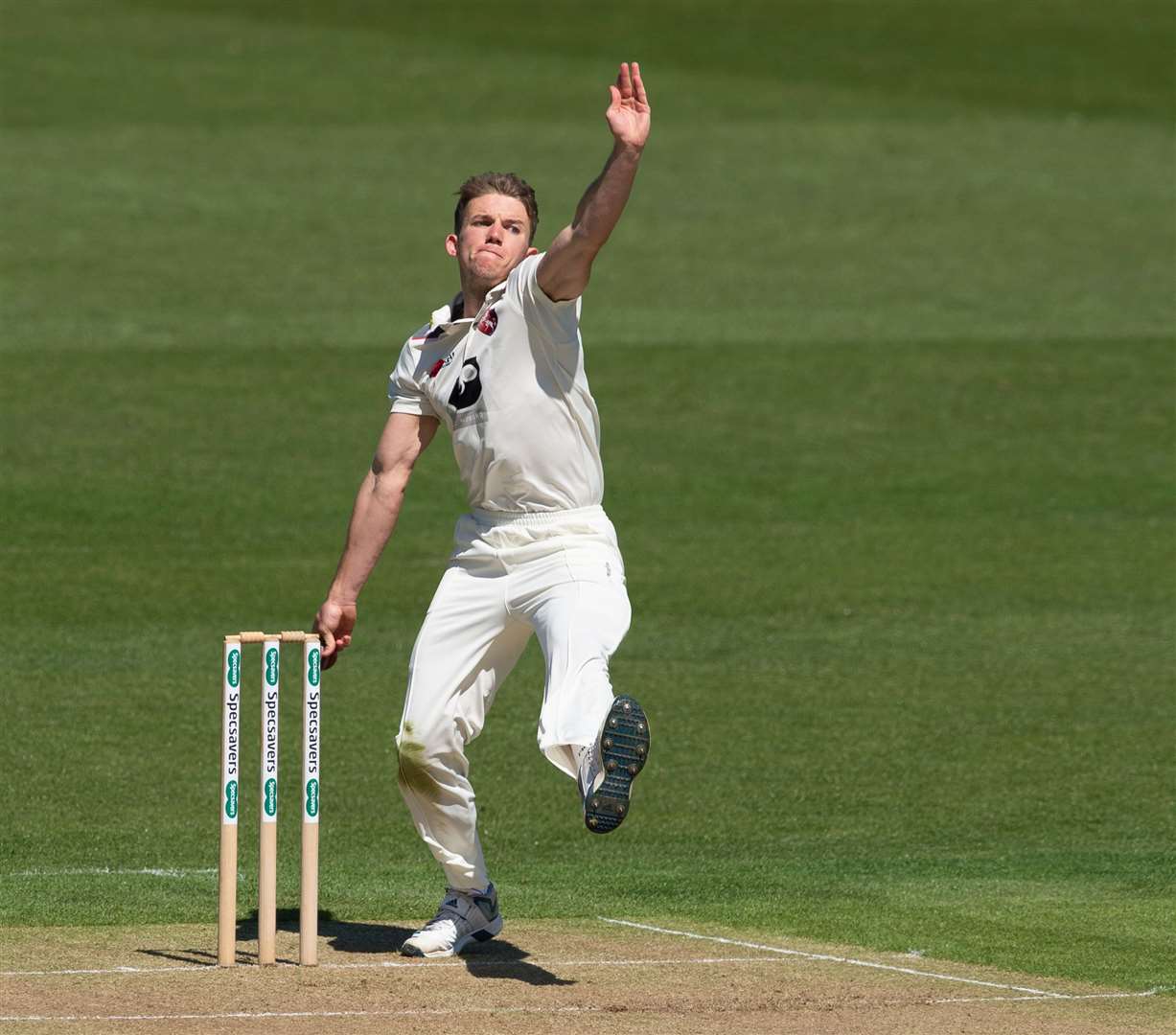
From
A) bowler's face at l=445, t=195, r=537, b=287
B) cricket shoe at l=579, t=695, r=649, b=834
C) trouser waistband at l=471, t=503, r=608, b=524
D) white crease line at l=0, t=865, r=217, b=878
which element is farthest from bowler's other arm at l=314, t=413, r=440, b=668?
white crease line at l=0, t=865, r=217, b=878

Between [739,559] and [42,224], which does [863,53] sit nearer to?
[42,224]

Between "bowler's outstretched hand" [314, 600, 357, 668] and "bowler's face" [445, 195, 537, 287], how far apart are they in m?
1.32

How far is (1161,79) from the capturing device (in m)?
39.1

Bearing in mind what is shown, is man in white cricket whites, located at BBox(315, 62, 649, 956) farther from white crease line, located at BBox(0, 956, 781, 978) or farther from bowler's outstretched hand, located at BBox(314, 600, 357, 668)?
white crease line, located at BBox(0, 956, 781, 978)

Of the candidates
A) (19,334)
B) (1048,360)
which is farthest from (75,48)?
(1048,360)

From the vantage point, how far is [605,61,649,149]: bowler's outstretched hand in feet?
24.9

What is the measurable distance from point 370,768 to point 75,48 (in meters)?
29.4

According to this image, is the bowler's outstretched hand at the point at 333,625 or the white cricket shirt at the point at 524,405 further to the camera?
the bowler's outstretched hand at the point at 333,625

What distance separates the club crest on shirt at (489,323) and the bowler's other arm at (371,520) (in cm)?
53

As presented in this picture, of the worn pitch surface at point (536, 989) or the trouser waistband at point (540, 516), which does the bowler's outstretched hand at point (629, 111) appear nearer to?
the trouser waistband at point (540, 516)

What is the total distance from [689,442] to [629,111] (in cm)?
1327

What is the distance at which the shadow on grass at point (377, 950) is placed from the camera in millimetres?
7945

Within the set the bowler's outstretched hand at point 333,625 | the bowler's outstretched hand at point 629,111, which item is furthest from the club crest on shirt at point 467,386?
the bowler's outstretched hand at point 629,111

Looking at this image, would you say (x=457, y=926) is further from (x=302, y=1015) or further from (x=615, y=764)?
(x=615, y=764)
